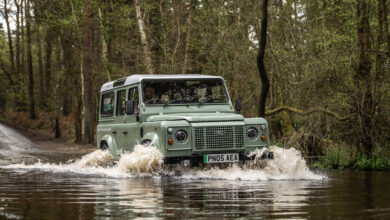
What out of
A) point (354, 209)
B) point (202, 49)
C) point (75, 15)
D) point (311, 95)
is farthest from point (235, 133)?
point (75, 15)

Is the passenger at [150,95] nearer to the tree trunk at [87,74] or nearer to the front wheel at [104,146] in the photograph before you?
the front wheel at [104,146]

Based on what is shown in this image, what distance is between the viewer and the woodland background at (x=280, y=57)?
13.9 metres

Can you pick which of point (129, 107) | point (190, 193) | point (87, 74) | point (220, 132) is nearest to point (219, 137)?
point (220, 132)

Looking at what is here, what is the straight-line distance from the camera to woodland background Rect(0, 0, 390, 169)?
548 inches

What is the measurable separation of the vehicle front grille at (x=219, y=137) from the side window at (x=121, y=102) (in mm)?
2726

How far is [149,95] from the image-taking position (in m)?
11.9

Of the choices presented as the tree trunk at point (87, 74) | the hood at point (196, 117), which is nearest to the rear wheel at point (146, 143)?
the hood at point (196, 117)

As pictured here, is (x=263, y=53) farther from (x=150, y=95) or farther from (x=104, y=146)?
(x=150, y=95)

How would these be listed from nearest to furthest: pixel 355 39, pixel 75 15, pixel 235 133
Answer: pixel 235 133, pixel 355 39, pixel 75 15

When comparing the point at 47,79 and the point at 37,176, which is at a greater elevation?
the point at 47,79

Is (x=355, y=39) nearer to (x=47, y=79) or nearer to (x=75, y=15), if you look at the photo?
(x=75, y=15)

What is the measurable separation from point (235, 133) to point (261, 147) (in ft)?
2.02

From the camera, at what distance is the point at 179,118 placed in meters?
10.9

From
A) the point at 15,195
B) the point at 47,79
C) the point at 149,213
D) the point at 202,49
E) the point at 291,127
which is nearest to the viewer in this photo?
the point at 149,213
